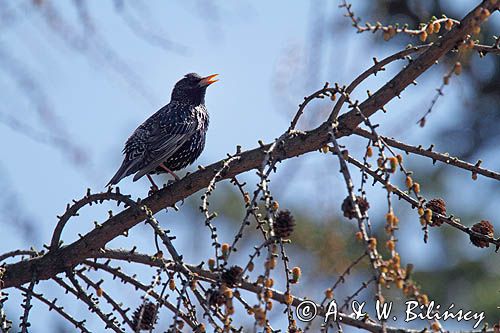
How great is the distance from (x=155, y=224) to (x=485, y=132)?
963cm

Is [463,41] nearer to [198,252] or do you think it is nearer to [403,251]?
[198,252]

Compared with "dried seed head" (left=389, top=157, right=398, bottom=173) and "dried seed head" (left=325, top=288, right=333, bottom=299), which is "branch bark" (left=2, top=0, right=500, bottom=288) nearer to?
"dried seed head" (left=389, top=157, right=398, bottom=173)

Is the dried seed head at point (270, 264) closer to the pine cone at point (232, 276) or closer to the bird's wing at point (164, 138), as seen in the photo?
the pine cone at point (232, 276)

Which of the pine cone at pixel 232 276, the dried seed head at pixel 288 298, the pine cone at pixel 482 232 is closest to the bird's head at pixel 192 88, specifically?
the pine cone at pixel 482 232

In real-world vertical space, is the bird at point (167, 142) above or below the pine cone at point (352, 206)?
above

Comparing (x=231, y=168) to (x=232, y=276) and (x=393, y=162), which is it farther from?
(x=393, y=162)

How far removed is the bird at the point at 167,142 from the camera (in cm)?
507

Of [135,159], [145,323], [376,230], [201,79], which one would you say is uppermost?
[376,230]

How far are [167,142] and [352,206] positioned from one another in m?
2.99

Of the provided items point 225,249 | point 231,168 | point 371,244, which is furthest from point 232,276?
point 231,168

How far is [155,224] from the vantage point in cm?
310

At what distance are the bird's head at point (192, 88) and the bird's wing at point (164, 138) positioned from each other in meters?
0.57

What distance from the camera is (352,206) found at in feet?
7.73

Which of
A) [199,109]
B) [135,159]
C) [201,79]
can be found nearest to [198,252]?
[135,159]
